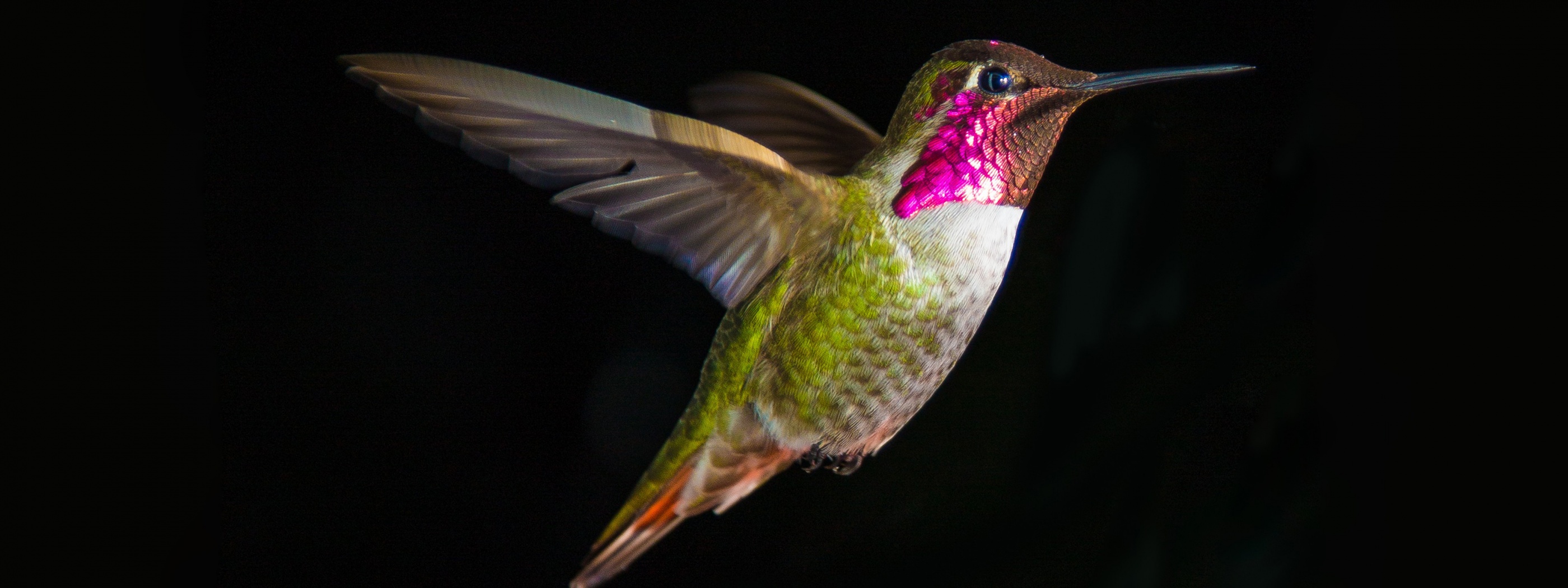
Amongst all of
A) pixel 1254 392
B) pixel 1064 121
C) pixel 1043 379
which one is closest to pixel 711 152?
pixel 1064 121

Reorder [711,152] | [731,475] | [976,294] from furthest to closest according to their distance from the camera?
[731,475] < [976,294] < [711,152]

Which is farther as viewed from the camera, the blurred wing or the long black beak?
the blurred wing

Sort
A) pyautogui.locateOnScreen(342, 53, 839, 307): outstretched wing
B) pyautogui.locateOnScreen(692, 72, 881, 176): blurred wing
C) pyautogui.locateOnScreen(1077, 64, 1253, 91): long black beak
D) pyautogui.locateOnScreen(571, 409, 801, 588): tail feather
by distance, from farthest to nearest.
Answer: pyautogui.locateOnScreen(692, 72, 881, 176): blurred wing, pyautogui.locateOnScreen(571, 409, 801, 588): tail feather, pyautogui.locateOnScreen(1077, 64, 1253, 91): long black beak, pyautogui.locateOnScreen(342, 53, 839, 307): outstretched wing

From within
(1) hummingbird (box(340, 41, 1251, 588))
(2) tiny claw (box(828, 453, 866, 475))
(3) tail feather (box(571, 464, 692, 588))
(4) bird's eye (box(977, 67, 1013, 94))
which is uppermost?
(4) bird's eye (box(977, 67, 1013, 94))

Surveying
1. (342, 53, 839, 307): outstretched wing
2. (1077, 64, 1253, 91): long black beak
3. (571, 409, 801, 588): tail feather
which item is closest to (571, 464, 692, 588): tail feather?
(571, 409, 801, 588): tail feather

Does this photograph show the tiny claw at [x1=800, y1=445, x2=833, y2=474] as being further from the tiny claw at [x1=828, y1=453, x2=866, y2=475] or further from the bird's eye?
the bird's eye

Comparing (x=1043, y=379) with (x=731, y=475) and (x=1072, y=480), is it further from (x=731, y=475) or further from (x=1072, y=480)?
(x=731, y=475)

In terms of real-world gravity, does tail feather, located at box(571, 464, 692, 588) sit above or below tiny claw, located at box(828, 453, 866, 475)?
below
